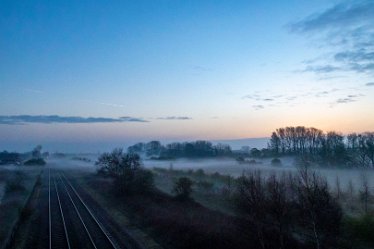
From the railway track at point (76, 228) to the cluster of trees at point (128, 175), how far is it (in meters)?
6.65

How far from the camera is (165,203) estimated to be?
40938 millimetres

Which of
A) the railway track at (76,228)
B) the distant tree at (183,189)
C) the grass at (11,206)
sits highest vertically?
the distant tree at (183,189)

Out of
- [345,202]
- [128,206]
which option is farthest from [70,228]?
[345,202]

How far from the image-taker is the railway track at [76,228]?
2530cm

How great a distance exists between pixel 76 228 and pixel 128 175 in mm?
20854

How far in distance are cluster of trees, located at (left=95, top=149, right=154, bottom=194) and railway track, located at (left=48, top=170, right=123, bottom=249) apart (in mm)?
6653

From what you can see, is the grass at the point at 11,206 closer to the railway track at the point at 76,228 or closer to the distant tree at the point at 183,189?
the railway track at the point at 76,228

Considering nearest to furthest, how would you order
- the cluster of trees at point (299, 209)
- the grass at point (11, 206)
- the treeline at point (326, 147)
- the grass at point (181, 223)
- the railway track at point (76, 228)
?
the cluster of trees at point (299, 209)
the grass at point (181, 223)
the railway track at point (76, 228)
the grass at point (11, 206)
the treeline at point (326, 147)

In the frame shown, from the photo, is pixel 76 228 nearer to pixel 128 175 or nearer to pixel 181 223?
pixel 181 223

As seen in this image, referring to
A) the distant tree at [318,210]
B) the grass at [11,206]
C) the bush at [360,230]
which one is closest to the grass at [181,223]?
the distant tree at [318,210]

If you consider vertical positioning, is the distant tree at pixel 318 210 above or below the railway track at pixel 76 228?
above

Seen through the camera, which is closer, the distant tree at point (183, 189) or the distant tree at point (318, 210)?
the distant tree at point (318, 210)

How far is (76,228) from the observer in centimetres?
3016

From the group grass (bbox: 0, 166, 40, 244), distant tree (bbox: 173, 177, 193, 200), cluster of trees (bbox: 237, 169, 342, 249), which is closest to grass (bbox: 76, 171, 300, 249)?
distant tree (bbox: 173, 177, 193, 200)
